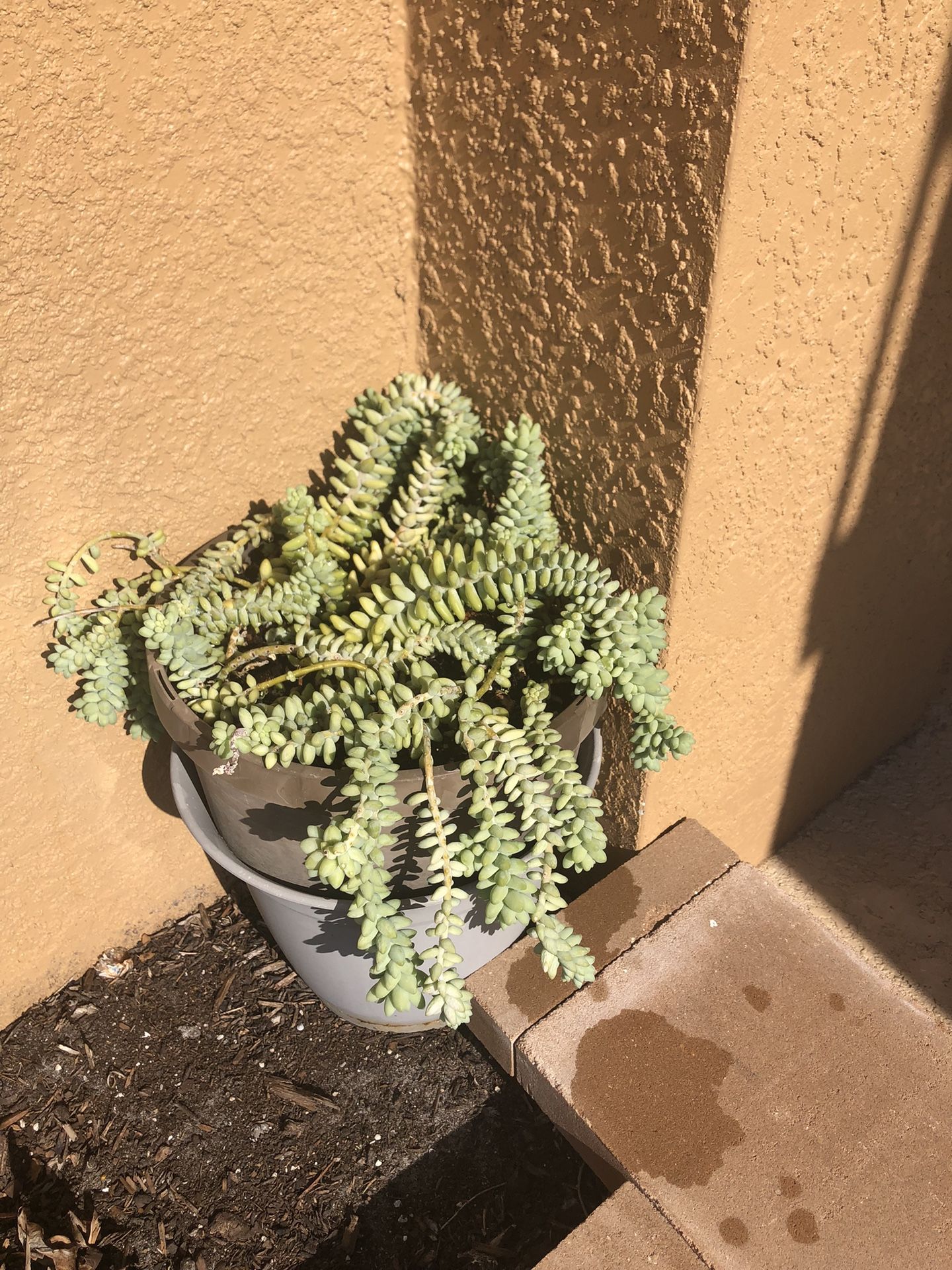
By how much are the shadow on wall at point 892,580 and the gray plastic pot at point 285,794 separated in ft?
2.26

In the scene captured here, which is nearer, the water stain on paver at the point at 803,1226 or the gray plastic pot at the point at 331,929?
the water stain on paver at the point at 803,1226

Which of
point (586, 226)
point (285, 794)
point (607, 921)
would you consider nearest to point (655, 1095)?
point (607, 921)

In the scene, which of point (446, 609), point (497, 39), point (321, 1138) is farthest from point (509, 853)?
point (497, 39)

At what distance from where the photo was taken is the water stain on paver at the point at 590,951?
156 centimetres

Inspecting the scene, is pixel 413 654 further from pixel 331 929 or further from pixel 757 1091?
pixel 757 1091

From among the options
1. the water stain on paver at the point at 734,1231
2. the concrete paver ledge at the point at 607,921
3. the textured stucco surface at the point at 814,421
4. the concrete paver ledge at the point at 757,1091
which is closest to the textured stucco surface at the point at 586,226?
the textured stucco surface at the point at 814,421

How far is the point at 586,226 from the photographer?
1362 millimetres

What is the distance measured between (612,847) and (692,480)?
84 centimetres

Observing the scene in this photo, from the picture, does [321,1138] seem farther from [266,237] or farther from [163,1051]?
[266,237]

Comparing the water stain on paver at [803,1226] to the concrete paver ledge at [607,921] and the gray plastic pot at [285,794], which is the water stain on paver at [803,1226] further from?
the gray plastic pot at [285,794]

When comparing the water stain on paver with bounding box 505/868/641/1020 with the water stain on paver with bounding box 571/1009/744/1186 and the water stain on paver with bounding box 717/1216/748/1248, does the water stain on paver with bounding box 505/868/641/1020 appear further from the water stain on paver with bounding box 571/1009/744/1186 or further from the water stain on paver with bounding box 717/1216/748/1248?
the water stain on paver with bounding box 717/1216/748/1248

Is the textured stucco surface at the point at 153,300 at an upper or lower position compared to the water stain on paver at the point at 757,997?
upper

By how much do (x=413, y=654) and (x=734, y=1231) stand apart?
0.94 metres

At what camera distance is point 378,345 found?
5.82ft
